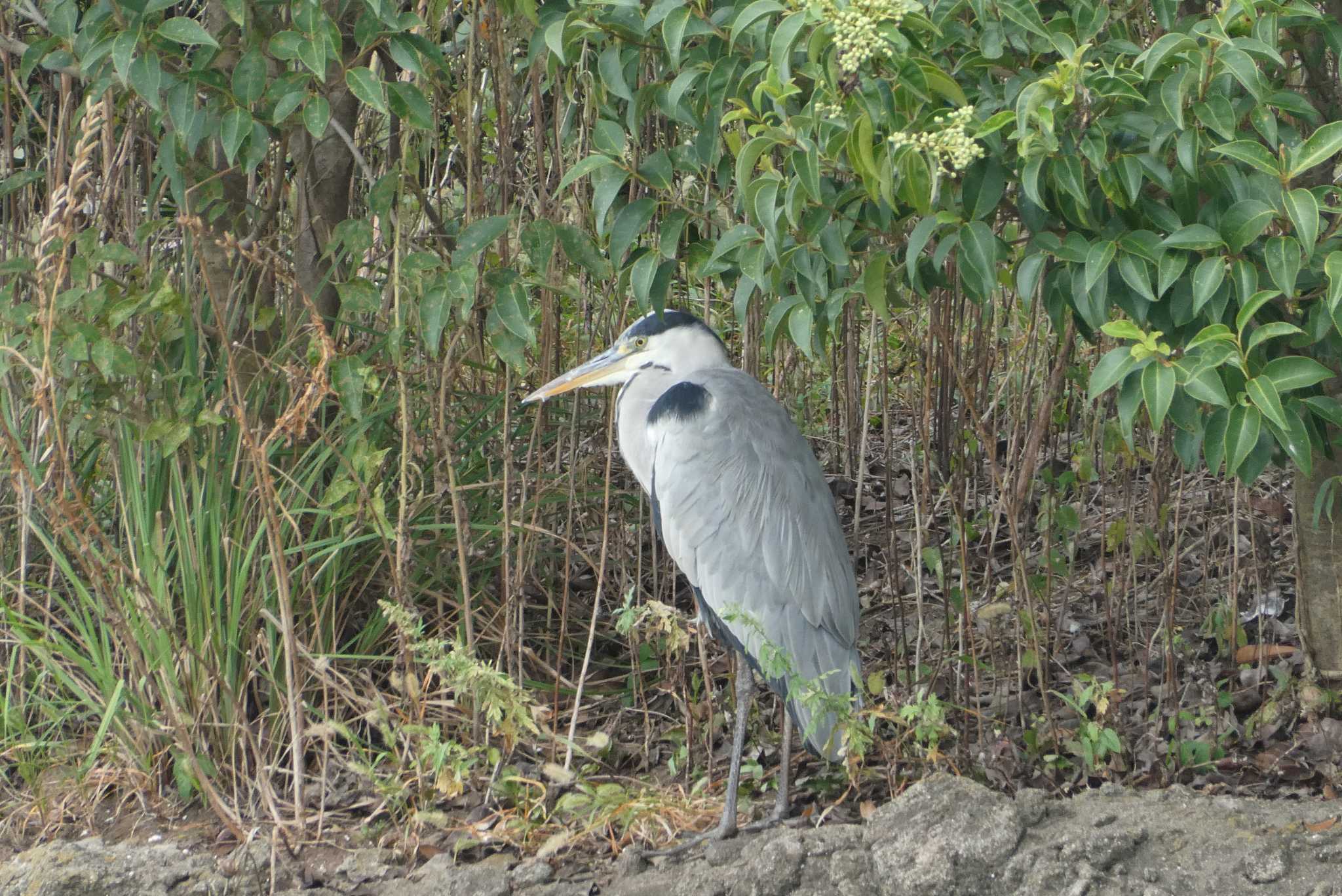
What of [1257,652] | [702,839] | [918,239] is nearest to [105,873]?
[702,839]

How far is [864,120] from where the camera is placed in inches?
89.7

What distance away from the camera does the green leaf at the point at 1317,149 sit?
212cm

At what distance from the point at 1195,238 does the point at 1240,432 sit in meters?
0.34

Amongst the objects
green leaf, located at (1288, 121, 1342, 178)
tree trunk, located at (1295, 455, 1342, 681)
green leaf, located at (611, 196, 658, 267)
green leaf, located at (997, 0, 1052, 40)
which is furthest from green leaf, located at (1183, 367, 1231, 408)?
green leaf, located at (611, 196, 658, 267)

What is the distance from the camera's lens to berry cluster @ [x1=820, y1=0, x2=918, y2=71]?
6.78 ft

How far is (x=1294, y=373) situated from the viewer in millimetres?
2299

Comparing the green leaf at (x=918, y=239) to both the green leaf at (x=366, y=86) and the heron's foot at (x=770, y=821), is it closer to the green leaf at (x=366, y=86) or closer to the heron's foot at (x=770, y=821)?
the green leaf at (x=366, y=86)

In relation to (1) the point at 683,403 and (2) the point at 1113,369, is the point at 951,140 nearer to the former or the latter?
(2) the point at 1113,369

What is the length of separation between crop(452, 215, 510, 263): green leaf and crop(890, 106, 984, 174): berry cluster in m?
1.10

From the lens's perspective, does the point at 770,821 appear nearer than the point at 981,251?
No

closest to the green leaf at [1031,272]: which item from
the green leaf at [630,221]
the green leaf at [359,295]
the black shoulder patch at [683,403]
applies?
the green leaf at [630,221]

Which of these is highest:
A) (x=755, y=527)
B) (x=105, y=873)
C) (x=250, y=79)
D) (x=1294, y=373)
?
(x=250, y=79)

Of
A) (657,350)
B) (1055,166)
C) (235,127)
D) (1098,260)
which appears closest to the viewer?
(1055,166)

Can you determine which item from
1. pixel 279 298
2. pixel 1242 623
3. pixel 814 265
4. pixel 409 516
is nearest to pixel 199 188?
pixel 279 298
